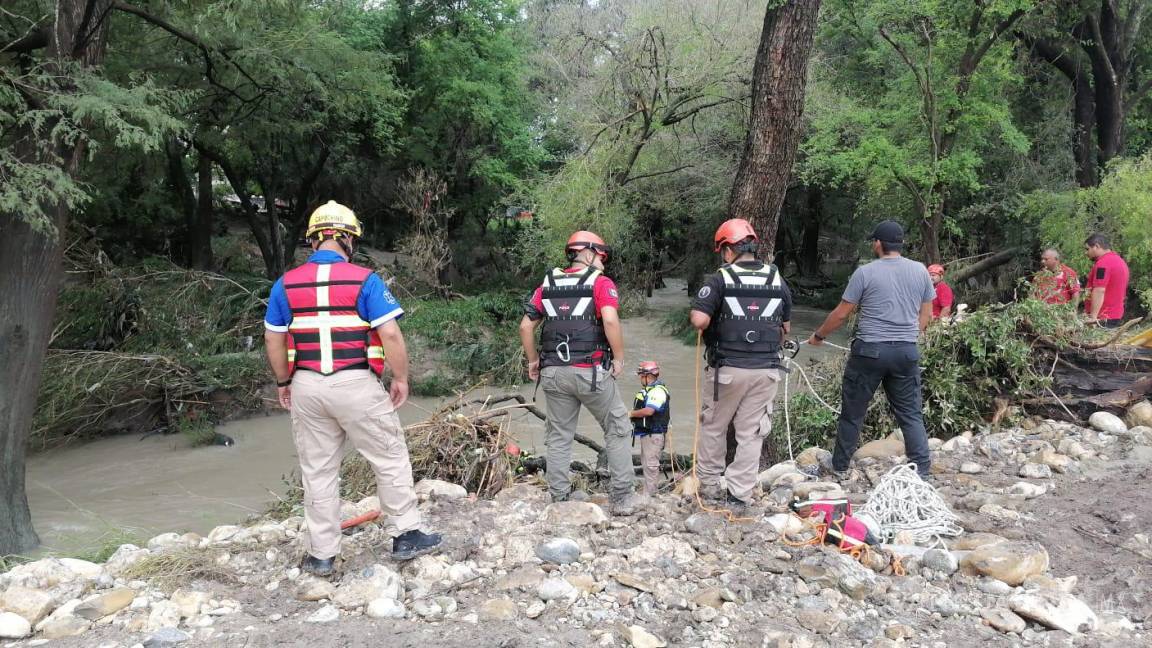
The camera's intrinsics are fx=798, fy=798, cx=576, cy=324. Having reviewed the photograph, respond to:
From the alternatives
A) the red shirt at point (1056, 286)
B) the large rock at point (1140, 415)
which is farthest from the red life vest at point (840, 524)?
the red shirt at point (1056, 286)

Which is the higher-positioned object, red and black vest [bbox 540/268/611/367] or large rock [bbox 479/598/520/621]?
red and black vest [bbox 540/268/611/367]

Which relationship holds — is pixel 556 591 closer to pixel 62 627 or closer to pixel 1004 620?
pixel 1004 620

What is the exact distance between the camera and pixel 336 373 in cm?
400

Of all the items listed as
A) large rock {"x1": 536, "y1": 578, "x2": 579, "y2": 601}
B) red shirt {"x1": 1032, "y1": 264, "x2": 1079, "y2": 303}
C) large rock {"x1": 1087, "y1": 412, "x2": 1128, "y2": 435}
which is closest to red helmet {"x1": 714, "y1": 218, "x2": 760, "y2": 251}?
large rock {"x1": 536, "y1": 578, "x2": 579, "y2": 601}

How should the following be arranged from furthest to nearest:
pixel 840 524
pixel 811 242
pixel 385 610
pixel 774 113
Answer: pixel 811 242, pixel 774 113, pixel 840 524, pixel 385 610

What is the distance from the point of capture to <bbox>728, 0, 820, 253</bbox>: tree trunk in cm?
661

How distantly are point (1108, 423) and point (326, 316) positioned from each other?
6.31 meters

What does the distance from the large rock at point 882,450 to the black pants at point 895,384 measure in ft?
2.06

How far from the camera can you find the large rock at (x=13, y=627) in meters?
3.38

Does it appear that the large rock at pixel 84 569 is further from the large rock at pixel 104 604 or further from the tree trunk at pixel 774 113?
the tree trunk at pixel 774 113

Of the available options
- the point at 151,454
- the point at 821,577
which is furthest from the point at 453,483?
the point at 151,454

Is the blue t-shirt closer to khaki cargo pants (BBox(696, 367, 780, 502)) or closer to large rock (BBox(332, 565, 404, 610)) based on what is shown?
large rock (BBox(332, 565, 404, 610))

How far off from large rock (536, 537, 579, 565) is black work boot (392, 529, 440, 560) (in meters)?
0.56

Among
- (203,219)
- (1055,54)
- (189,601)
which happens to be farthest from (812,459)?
(203,219)
